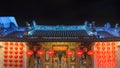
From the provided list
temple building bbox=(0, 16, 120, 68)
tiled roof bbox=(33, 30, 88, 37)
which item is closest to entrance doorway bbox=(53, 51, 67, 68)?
temple building bbox=(0, 16, 120, 68)

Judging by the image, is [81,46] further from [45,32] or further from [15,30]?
[15,30]

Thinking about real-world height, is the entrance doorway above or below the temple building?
below

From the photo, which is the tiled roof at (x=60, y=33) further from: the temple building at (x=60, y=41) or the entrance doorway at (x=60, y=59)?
the entrance doorway at (x=60, y=59)

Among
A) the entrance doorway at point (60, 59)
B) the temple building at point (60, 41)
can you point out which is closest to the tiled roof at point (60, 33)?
the temple building at point (60, 41)

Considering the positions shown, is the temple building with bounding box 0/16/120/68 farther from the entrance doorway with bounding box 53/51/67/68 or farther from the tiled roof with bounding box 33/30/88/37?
the entrance doorway with bounding box 53/51/67/68

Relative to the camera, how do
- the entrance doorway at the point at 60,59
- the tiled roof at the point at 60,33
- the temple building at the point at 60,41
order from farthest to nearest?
the entrance doorway at the point at 60,59
the tiled roof at the point at 60,33
the temple building at the point at 60,41

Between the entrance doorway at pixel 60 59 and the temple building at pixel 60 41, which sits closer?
the temple building at pixel 60 41

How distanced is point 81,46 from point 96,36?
77.4 inches

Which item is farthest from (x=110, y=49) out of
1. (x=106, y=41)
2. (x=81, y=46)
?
(x=81, y=46)

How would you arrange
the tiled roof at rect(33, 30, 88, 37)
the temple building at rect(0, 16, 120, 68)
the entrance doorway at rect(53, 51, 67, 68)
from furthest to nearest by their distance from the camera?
the entrance doorway at rect(53, 51, 67, 68)
the tiled roof at rect(33, 30, 88, 37)
the temple building at rect(0, 16, 120, 68)

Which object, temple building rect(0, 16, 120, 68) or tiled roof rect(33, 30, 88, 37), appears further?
tiled roof rect(33, 30, 88, 37)

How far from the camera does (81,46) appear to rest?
65.4ft

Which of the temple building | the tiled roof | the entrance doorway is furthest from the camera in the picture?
the entrance doorway

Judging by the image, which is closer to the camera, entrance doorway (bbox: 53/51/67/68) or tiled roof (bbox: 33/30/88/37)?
tiled roof (bbox: 33/30/88/37)
